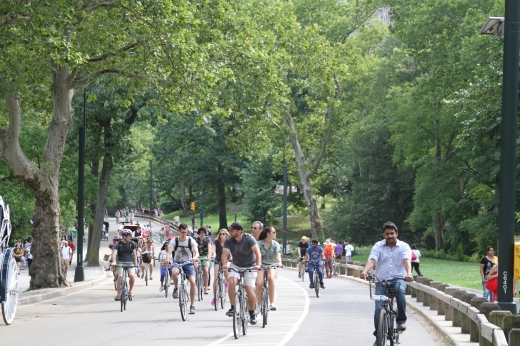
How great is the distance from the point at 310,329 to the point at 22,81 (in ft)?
47.9

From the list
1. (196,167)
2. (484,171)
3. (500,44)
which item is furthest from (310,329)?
(196,167)

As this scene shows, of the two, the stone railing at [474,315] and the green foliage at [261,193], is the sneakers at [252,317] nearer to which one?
the stone railing at [474,315]

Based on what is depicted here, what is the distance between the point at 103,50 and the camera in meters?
29.4

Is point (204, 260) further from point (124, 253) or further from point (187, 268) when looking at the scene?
point (187, 268)

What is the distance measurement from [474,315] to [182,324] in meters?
6.91

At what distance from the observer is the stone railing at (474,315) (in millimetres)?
10066

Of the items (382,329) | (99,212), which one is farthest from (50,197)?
(99,212)

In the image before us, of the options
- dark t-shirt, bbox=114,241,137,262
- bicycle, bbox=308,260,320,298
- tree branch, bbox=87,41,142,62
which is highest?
tree branch, bbox=87,41,142,62

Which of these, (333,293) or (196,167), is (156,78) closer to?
(333,293)

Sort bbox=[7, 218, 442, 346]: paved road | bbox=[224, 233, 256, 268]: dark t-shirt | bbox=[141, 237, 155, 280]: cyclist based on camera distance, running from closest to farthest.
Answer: bbox=[7, 218, 442, 346]: paved road < bbox=[224, 233, 256, 268]: dark t-shirt < bbox=[141, 237, 155, 280]: cyclist

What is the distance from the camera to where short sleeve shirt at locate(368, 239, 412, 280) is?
42.3ft

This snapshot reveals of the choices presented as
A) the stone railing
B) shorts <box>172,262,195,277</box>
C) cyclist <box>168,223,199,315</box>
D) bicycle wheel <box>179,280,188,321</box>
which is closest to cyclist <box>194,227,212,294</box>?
cyclist <box>168,223,199,315</box>

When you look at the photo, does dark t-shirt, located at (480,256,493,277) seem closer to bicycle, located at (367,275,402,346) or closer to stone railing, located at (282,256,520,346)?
stone railing, located at (282,256,520,346)

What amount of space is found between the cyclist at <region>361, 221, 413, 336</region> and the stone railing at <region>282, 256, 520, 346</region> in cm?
102
